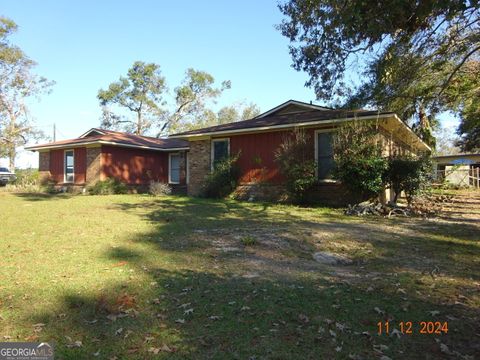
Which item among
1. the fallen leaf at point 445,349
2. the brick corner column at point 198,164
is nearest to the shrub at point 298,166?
the brick corner column at point 198,164

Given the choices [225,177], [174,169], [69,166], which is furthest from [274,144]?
[69,166]

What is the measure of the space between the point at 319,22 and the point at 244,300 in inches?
300

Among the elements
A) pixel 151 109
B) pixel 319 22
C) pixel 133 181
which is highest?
pixel 151 109

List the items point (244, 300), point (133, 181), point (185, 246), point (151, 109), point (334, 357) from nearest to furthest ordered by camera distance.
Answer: point (334, 357)
point (244, 300)
point (185, 246)
point (133, 181)
point (151, 109)

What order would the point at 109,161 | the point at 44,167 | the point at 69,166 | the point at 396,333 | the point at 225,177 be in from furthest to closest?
the point at 44,167
the point at 69,166
the point at 109,161
the point at 225,177
the point at 396,333

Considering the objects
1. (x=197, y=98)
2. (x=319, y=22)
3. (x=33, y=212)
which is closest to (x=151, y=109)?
(x=197, y=98)

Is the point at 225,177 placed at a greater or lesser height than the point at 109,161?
lesser

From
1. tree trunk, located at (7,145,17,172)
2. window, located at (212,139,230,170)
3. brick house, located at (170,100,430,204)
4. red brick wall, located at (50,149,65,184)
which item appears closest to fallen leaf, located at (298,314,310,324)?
brick house, located at (170,100,430,204)

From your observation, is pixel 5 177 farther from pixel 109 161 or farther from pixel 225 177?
pixel 225 177

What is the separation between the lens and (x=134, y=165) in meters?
22.9

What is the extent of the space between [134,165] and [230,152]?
889 centimetres

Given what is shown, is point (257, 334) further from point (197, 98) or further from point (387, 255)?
point (197, 98)

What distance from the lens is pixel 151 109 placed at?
45250 millimetres

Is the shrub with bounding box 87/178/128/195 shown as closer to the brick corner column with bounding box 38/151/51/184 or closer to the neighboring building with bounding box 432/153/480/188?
the brick corner column with bounding box 38/151/51/184
